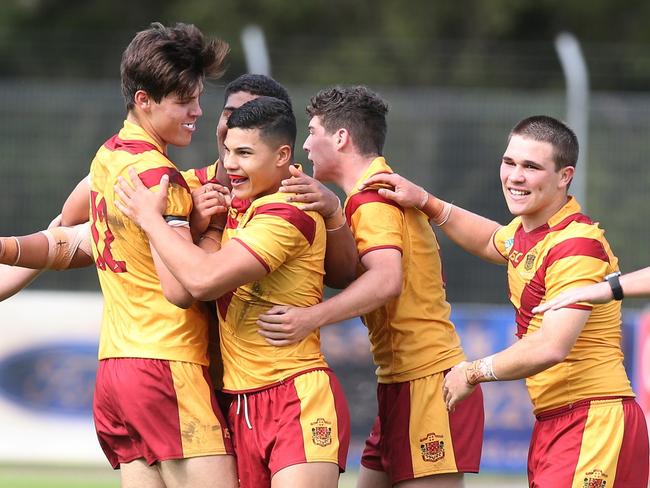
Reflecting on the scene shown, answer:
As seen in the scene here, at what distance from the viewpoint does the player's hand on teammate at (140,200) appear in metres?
4.95

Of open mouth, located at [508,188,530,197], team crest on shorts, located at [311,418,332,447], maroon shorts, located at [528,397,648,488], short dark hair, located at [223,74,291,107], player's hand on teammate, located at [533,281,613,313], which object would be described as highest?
short dark hair, located at [223,74,291,107]

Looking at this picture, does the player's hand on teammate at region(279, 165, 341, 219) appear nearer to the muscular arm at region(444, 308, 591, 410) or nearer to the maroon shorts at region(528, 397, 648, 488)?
the muscular arm at region(444, 308, 591, 410)

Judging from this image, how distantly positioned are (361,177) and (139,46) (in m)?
1.27

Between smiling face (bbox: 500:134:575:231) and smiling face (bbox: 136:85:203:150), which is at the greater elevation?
smiling face (bbox: 136:85:203:150)

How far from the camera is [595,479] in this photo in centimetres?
526

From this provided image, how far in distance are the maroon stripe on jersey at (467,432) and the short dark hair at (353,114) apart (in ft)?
4.37

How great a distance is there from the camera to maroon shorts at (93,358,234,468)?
16.8 feet

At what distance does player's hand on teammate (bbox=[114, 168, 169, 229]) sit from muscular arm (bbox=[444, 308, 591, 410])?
1497 millimetres

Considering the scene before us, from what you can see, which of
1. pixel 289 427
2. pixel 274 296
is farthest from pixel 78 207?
pixel 289 427

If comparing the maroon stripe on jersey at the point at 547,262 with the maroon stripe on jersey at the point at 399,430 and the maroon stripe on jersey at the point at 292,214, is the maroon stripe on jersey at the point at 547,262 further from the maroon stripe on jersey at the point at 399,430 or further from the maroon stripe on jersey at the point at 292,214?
the maroon stripe on jersey at the point at 292,214

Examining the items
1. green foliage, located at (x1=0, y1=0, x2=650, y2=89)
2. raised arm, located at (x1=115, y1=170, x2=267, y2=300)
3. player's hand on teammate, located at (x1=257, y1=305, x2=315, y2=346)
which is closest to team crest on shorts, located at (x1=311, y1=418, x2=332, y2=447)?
player's hand on teammate, located at (x1=257, y1=305, x2=315, y2=346)

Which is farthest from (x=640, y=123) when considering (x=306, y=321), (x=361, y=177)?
(x=306, y=321)

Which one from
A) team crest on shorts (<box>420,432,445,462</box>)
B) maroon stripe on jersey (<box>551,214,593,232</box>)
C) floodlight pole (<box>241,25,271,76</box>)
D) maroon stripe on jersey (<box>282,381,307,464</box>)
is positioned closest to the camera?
maroon stripe on jersey (<box>282,381,307,464</box>)

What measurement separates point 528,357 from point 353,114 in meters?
1.53
